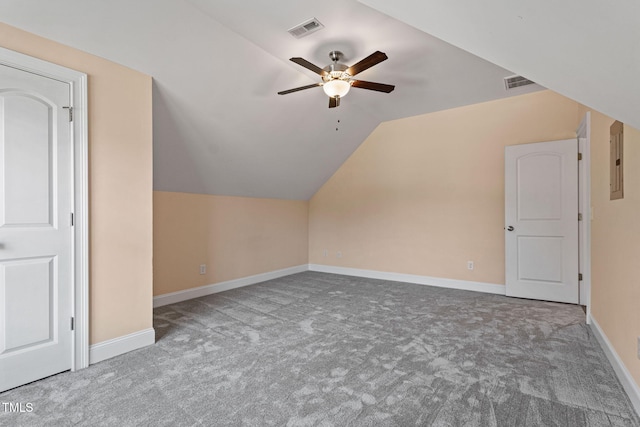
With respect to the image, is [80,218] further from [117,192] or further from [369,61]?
[369,61]

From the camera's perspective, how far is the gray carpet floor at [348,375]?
5.46 feet

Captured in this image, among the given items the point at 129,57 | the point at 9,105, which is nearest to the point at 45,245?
the point at 9,105

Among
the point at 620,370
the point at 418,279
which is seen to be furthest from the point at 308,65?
the point at 418,279

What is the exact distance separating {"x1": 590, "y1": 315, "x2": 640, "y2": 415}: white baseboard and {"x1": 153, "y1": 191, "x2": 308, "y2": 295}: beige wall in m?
4.20

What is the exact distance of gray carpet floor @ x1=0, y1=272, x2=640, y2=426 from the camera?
1665 mm

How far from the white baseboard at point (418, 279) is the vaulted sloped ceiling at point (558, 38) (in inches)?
135

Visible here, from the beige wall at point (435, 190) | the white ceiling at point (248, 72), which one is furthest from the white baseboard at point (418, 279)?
the white ceiling at point (248, 72)

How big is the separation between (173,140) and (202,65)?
901 mm

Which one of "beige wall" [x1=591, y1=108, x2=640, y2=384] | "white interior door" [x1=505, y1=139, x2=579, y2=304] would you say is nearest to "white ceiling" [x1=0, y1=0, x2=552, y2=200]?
"white interior door" [x1=505, y1=139, x2=579, y2=304]

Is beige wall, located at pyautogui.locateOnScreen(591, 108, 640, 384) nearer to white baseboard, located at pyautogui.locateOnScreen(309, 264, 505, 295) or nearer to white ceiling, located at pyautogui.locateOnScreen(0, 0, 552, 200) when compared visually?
white baseboard, located at pyautogui.locateOnScreen(309, 264, 505, 295)

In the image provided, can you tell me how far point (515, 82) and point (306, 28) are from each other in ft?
8.81

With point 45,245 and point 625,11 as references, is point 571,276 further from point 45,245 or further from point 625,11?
point 45,245

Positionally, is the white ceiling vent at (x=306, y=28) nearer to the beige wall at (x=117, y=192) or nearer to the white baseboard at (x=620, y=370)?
the beige wall at (x=117, y=192)

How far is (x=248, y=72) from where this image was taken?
3107 millimetres
